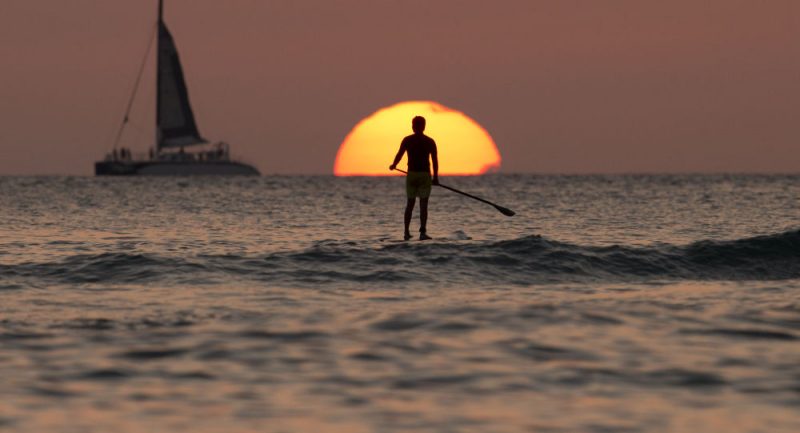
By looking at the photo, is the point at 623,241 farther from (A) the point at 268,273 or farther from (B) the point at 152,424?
(B) the point at 152,424

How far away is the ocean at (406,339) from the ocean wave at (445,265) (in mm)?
52

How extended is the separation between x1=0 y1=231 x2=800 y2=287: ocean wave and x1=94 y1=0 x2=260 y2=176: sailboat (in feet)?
284

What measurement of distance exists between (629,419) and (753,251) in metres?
13.0

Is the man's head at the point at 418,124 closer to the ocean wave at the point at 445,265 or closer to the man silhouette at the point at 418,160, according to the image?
the man silhouette at the point at 418,160

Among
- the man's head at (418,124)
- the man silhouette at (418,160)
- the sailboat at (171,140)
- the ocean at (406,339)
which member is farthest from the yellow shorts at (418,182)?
the sailboat at (171,140)

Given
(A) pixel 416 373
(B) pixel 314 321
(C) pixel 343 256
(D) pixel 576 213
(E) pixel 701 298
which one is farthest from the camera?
(D) pixel 576 213

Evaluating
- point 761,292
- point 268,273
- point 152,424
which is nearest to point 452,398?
point 152,424

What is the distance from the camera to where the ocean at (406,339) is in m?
6.93

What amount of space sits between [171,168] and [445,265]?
114061 mm

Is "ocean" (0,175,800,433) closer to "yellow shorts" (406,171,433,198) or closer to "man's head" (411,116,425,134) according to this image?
"yellow shorts" (406,171,433,198)

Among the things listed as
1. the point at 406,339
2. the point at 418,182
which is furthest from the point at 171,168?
the point at 406,339

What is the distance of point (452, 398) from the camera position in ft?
24.0

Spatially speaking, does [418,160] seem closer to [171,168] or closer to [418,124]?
[418,124]

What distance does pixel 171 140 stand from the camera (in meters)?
110
